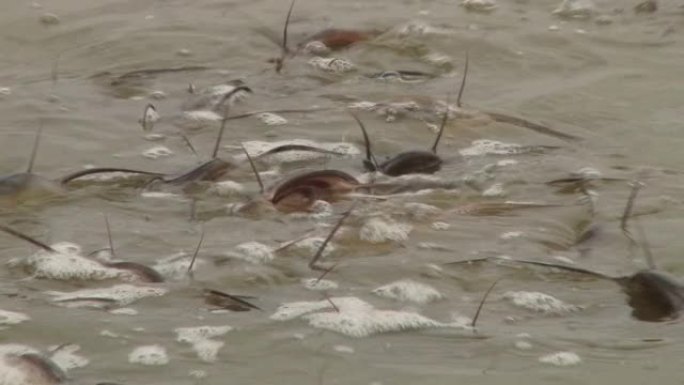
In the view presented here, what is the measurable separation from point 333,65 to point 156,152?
114 cm

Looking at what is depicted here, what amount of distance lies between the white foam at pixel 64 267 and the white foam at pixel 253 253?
0.32 metres

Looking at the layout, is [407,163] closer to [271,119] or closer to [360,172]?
[360,172]

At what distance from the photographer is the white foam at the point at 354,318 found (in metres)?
3.07

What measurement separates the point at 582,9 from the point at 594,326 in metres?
3.14

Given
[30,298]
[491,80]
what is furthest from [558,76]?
[30,298]

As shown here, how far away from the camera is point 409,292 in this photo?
10.9ft

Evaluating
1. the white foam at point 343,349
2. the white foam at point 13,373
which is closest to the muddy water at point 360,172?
the white foam at point 343,349

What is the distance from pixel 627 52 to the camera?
18.1 feet

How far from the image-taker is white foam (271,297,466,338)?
3066mm

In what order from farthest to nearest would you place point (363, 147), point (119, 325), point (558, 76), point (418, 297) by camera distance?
point (558, 76), point (363, 147), point (418, 297), point (119, 325)

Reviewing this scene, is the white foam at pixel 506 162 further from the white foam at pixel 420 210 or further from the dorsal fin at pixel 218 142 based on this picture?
the dorsal fin at pixel 218 142

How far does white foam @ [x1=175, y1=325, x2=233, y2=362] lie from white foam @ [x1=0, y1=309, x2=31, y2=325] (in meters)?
0.35

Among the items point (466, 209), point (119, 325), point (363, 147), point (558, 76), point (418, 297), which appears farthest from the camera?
point (558, 76)

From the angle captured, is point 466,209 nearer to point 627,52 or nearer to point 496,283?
point 496,283
